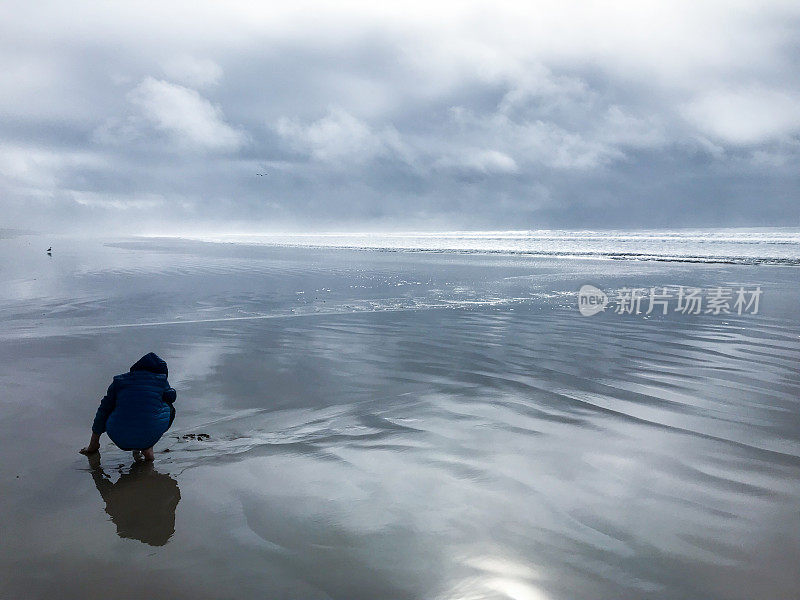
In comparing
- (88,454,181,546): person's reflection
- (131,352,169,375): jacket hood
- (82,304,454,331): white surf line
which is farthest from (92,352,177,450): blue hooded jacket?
(82,304,454,331): white surf line

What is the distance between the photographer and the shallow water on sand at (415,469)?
3.84 m

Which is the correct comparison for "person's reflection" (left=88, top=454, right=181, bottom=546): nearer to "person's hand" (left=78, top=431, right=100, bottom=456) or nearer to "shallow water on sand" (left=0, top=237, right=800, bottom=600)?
"shallow water on sand" (left=0, top=237, right=800, bottom=600)

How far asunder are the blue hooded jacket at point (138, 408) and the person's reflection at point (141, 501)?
0.29 m

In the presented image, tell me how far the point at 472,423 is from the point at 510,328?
6367 millimetres

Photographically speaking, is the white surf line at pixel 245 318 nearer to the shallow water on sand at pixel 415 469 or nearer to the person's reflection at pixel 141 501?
the shallow water on sand at pixel 415 469

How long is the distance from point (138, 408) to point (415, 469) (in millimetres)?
2599

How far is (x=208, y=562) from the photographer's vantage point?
396 centimetres

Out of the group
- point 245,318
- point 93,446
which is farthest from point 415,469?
point 245,318

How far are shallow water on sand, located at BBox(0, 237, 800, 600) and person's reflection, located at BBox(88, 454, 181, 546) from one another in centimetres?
2

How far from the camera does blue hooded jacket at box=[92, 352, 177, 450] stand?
5.50 m

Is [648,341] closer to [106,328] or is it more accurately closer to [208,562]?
[208,562]

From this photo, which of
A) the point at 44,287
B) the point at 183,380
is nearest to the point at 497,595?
the point at 183,380


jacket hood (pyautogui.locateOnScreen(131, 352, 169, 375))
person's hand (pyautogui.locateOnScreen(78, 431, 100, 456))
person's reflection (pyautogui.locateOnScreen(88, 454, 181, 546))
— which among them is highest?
jacket hood (pyautogui.locateOnScreen(131, 352, 169, 375))

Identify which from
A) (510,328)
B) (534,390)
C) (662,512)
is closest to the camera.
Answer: (662,512)
